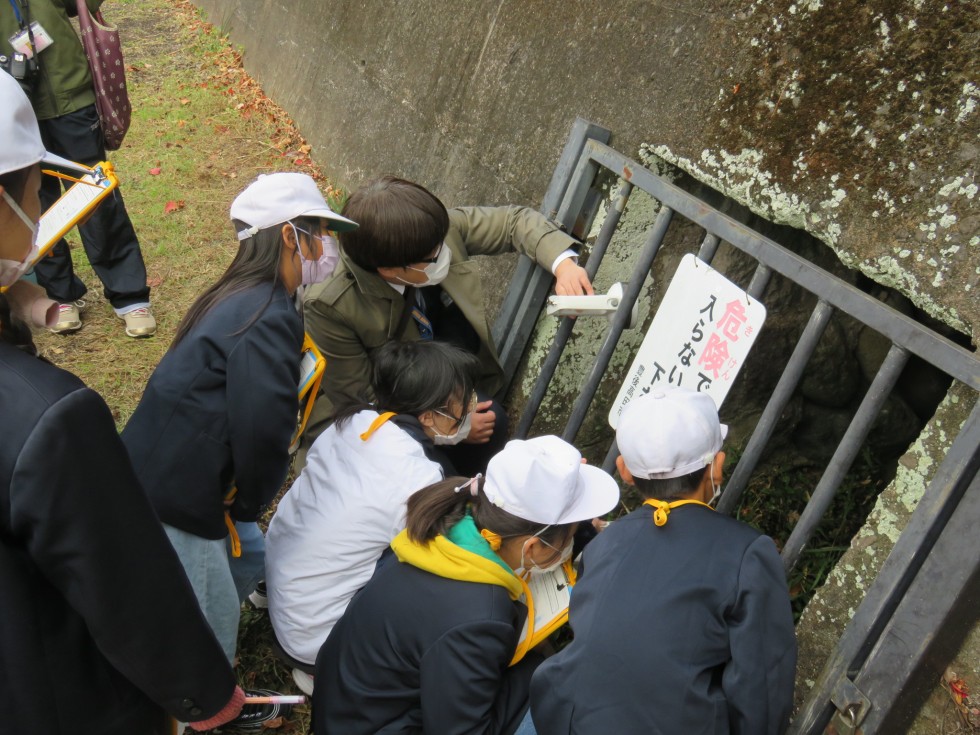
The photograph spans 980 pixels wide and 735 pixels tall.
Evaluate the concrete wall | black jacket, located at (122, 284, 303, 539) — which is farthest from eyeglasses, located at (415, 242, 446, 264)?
the concrete wall

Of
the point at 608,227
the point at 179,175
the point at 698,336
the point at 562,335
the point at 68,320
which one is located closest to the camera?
the point at 698,336

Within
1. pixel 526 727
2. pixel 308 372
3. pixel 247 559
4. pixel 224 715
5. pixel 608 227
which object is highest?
pixel 608 227

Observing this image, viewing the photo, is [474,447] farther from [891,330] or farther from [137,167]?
[137,167]

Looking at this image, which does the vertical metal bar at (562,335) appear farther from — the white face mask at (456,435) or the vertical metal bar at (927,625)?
the vertical metal bar at (927,625)

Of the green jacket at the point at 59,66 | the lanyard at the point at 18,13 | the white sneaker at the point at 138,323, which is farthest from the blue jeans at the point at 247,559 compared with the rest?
the lanyard at the point at 18,13

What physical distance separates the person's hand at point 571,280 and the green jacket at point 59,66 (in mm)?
2916

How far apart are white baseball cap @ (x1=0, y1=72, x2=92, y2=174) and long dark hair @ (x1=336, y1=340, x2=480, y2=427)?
141cm

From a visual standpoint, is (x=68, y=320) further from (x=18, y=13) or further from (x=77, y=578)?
(x=77, y=578)

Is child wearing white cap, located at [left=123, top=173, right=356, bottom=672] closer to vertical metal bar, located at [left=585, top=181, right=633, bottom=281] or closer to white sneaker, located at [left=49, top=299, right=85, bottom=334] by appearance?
vertical metal bar, located at [left=585, top=181, right=633, bottom=281]

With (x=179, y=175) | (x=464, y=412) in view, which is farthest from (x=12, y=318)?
(x=179, y=175)

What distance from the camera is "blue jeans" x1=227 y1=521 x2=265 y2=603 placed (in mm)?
3100

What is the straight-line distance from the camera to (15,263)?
1.53 metres

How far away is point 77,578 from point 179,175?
19.5ft

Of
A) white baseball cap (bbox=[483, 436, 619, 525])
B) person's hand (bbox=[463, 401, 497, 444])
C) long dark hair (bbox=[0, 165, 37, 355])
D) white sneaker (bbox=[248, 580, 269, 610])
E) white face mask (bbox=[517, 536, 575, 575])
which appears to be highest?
long dark hair (bbox=[0, 165, 37, 355])
